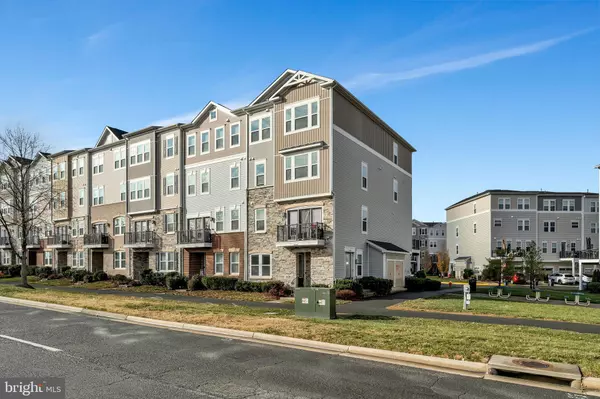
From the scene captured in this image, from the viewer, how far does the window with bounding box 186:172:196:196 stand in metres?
35.8

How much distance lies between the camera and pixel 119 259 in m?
42.0

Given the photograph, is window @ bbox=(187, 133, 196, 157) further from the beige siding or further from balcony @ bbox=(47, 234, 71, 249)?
balcony @ bbox=(47, 234, 71, 249)

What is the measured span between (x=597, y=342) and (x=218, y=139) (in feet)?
90.8

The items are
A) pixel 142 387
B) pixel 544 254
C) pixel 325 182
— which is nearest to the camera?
pixel 142 387

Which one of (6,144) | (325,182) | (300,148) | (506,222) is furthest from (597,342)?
(506,222)

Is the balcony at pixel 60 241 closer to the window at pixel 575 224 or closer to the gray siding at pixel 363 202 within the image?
the gray siding at pixel 363 202

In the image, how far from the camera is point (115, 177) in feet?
141

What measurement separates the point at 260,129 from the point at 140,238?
49.9 feet

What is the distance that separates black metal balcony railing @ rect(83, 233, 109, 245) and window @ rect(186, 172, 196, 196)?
12.3 m

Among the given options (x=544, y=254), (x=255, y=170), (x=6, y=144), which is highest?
(x=6, y=144)

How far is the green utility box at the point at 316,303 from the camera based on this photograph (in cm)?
1545

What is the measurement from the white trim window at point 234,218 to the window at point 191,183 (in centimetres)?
460

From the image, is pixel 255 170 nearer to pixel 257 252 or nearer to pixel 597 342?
pixel 257 252

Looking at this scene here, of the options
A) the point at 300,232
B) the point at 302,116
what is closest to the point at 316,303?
the point at 300,232
